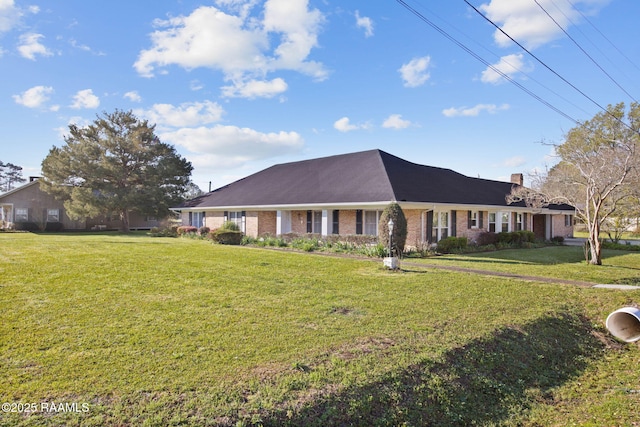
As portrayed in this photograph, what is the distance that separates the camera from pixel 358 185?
2147cm

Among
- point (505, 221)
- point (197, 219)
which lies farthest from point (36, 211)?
point (505, 221)

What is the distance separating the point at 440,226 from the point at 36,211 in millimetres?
39060

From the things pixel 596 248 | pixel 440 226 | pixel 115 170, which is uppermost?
pixel 115 170

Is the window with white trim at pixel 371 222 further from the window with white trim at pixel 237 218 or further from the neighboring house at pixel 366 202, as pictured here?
the window with white trim at pixel 237 218

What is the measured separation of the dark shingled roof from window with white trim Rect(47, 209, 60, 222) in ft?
62.6

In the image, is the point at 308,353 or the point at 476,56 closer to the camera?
the point at 308,353

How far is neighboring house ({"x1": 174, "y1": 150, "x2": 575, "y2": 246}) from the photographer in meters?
19.9

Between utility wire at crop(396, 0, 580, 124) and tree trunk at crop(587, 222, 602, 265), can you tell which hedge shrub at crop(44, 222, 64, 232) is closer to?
utility wire at crop(396, 0, 580, 124)

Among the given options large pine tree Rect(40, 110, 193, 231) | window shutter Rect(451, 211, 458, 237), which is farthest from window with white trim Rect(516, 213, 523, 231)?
large pine tree Rect(40, 110, 193, 231)

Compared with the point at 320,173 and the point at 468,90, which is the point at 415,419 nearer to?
the point at 468,90

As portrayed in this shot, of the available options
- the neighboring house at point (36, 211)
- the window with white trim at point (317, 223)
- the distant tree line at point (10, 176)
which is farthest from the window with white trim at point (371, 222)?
the distant tree line at point (10, 176)

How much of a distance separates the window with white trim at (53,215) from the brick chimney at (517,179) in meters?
43.9

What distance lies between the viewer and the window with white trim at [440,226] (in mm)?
20655

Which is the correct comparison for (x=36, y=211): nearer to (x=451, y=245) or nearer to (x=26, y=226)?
(x=26, y=226)
